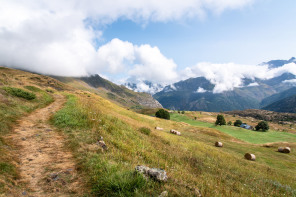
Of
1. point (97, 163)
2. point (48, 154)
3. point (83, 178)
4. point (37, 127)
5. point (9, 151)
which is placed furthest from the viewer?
point (37, 127)

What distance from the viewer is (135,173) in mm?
6078

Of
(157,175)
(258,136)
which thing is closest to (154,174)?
(157,175)

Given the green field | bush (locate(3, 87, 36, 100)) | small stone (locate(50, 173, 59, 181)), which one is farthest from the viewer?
the green field

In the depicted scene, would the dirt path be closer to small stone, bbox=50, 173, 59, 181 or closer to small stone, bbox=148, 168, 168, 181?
small stone, bbox=50, 173, 59, 181

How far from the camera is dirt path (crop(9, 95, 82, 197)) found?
18.8ft

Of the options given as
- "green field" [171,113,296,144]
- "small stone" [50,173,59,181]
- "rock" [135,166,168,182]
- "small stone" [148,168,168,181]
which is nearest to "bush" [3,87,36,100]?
"small stone" [50,173,59,181]

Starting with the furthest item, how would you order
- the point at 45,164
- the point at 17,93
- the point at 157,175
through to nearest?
1. the point at 17,93
2. the point at 45,164
3. the point at 157,175

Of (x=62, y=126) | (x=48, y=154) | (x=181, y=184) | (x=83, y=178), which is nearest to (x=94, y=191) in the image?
(x=83, y=178)

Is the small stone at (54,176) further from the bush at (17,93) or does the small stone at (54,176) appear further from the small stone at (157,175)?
the bush at (17,93)

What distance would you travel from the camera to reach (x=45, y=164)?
756 centimetres

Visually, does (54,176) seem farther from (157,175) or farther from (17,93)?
(17,93)

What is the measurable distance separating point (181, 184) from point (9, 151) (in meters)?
8.82

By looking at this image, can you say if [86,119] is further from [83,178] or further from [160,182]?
[160,182]

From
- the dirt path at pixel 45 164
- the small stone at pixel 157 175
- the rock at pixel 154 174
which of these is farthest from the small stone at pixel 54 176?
the small stone at pixel 157 175
